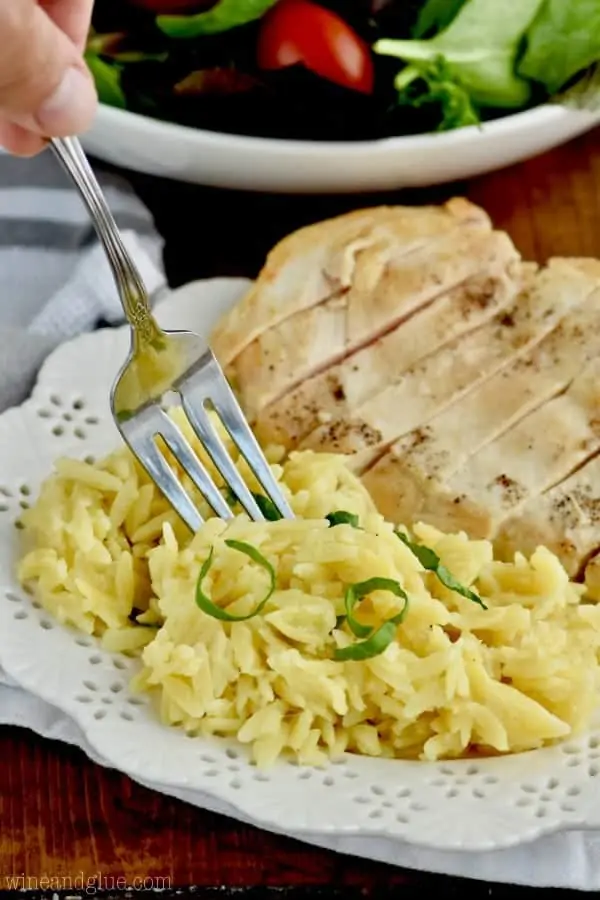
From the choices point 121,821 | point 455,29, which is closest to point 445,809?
point 121,821

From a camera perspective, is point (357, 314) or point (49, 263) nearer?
point (357, 314)

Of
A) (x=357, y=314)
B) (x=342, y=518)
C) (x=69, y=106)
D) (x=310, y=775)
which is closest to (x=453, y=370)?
(x=357, y=314)

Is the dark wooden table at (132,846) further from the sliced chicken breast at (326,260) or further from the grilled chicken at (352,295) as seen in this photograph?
the sliced chicken breast at (326,260)

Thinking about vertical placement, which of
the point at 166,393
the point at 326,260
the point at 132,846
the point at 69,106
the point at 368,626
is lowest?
the point at 132,846

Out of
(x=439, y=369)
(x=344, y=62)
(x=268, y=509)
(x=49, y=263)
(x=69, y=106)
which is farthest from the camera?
(x=344, y=62)

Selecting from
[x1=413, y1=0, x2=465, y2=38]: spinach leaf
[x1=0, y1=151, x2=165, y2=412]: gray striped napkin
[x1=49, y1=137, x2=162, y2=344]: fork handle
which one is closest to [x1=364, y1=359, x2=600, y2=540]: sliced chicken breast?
[x1=49, y1=137, x2=162, y2=344]: fork handle

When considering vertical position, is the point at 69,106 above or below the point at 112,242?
above

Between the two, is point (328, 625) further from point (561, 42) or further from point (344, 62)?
point (561, 42)

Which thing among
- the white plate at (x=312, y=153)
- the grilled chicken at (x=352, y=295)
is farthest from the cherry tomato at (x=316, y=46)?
the grilled chicken at (x=352, y=295)
